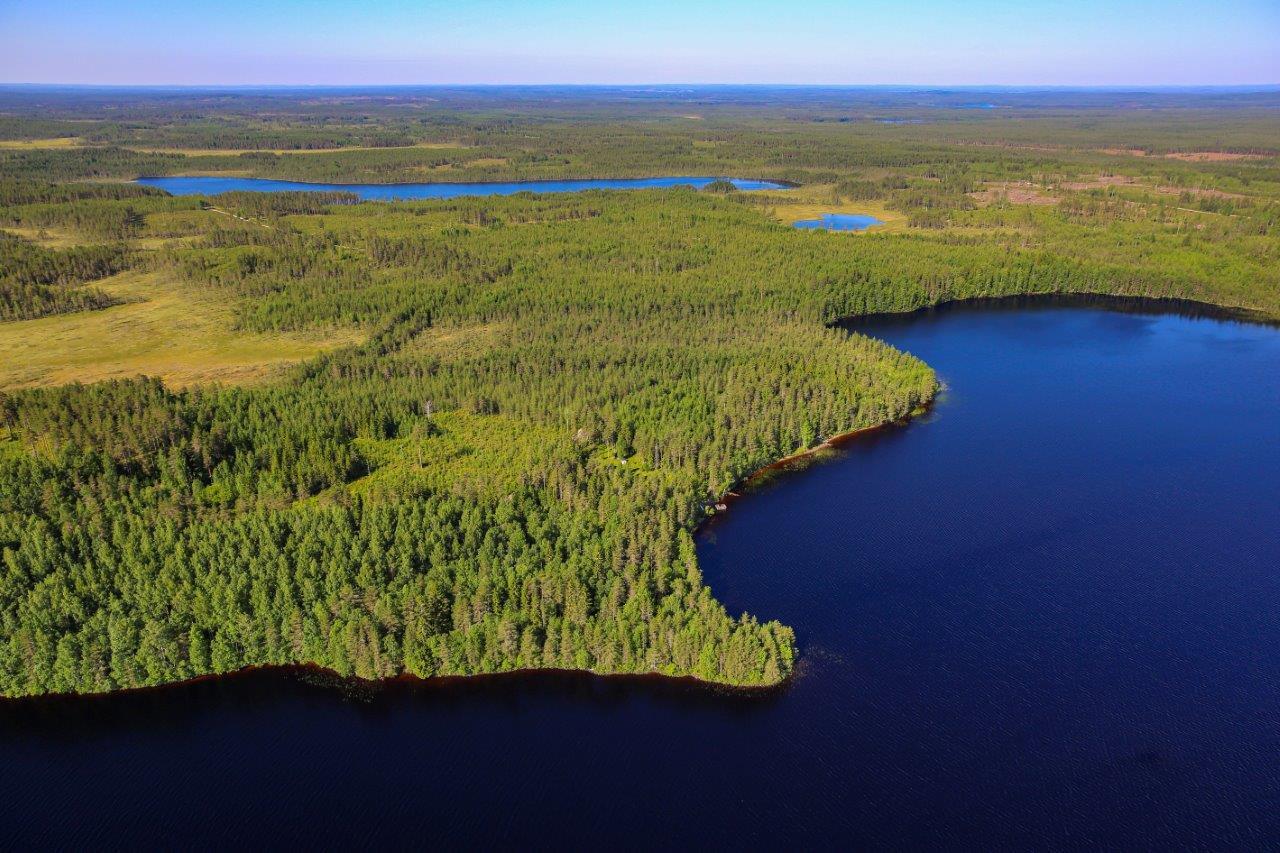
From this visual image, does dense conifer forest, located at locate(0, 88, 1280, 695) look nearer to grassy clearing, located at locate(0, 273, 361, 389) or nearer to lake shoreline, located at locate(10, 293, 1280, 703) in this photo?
lake shoreline, located at locate(10, 293, 1280, 703)

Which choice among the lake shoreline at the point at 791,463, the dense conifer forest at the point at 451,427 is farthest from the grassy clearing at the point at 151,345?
the lake shoreline at the point at 791,463

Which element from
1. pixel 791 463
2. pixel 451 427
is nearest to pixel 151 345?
pixel 451 427

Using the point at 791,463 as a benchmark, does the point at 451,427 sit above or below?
above

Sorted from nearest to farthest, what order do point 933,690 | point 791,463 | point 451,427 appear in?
point 933,690 < point 791,463 < point 451,427

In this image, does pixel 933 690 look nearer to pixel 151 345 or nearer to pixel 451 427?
pixel 451 427

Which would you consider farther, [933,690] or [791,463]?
[791,463]

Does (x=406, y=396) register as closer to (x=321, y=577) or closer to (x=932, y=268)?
(x=321, y=577)

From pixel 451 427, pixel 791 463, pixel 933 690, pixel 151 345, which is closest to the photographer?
pixel 933 690

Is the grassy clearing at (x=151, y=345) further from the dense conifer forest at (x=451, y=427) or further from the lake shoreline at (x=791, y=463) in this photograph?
the lake shoreline at (x=791, y=463)

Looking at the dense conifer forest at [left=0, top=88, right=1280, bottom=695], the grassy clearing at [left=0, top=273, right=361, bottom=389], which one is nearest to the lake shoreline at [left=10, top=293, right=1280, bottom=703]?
the dense conifer forest at [left=0, top=88, right=1280, bottom=695]
